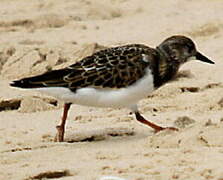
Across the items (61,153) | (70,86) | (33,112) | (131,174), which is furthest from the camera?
(33,112)

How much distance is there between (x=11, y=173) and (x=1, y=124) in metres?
1.58

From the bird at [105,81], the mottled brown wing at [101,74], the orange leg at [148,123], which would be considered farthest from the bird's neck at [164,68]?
the orange leg at [148,123]

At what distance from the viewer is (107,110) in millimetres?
6965

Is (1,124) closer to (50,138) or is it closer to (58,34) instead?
(50,138)

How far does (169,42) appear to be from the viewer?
6453 mm

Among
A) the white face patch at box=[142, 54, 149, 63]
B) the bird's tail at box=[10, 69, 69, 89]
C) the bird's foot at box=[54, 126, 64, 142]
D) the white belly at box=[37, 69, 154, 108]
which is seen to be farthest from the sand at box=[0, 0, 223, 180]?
the white face patch at box=[142, 54, 149, 63]

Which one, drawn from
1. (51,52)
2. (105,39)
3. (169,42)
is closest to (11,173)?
(169,42)

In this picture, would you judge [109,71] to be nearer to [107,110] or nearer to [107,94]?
[107,94]

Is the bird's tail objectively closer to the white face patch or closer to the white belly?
the white belly

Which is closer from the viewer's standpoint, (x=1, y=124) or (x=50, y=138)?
(x=50, y=138)

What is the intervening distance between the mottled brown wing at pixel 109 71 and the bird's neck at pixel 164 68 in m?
0.12

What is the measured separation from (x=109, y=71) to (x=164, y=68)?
45 cm

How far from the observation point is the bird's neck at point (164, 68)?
20.2 feet

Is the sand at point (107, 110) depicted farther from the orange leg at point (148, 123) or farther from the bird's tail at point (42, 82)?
the bird's tail at point (42, 82)
